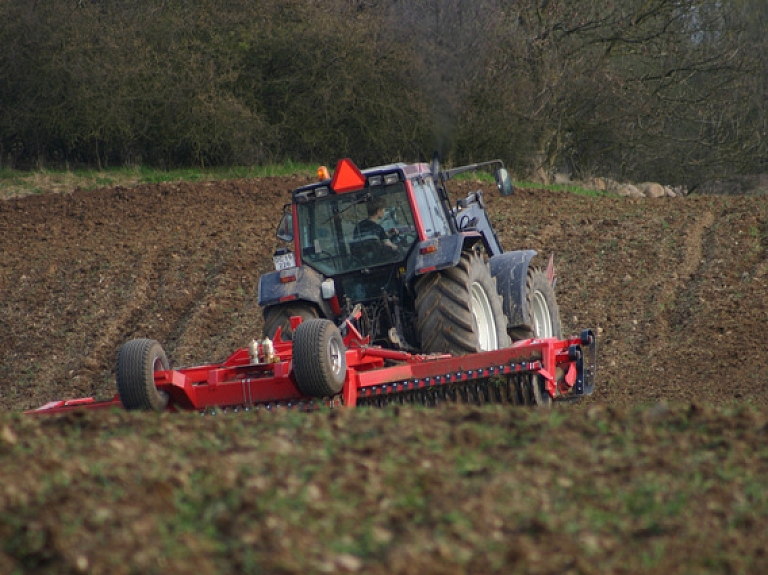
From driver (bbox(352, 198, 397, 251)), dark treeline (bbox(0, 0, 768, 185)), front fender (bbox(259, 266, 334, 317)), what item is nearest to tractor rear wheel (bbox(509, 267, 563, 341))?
driver (bbox(352, 198, 397, 251))

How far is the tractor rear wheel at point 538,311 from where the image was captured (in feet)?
30.3

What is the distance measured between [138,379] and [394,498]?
345 centimetres

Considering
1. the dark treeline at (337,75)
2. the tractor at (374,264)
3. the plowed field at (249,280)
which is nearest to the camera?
the tractor at (374,264)

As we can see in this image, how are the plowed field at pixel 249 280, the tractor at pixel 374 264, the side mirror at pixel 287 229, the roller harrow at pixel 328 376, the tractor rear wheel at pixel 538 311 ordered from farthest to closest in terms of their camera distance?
the plowed field at pixel 249 280
the tractor rear wheel at pixel 538 311
the side mirror at pixel 287 229
the tractor at pixel 374 264
the roller harrow at pixel 328 376

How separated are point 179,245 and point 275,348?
8.14 meters

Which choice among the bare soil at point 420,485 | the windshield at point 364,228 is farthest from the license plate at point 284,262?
the bare soil at point 420,485

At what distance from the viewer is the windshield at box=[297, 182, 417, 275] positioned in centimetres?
834

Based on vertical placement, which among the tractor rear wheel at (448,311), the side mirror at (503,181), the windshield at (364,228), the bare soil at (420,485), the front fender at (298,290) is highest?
the side mirror at (503,181)

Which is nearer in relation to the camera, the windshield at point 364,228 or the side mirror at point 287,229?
the windshield at point 364,228

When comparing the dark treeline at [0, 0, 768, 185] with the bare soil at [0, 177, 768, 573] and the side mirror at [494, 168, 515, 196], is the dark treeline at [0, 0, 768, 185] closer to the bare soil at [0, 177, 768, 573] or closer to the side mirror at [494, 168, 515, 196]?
the side mirror at [494, 168, 515, 196]

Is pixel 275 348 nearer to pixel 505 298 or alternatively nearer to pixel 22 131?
pixel 505 298

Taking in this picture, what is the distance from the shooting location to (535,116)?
22.4m

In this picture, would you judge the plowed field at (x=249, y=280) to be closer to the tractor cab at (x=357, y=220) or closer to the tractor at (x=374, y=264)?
the tractor at (x=374, y=264)

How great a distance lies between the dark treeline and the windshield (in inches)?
465
